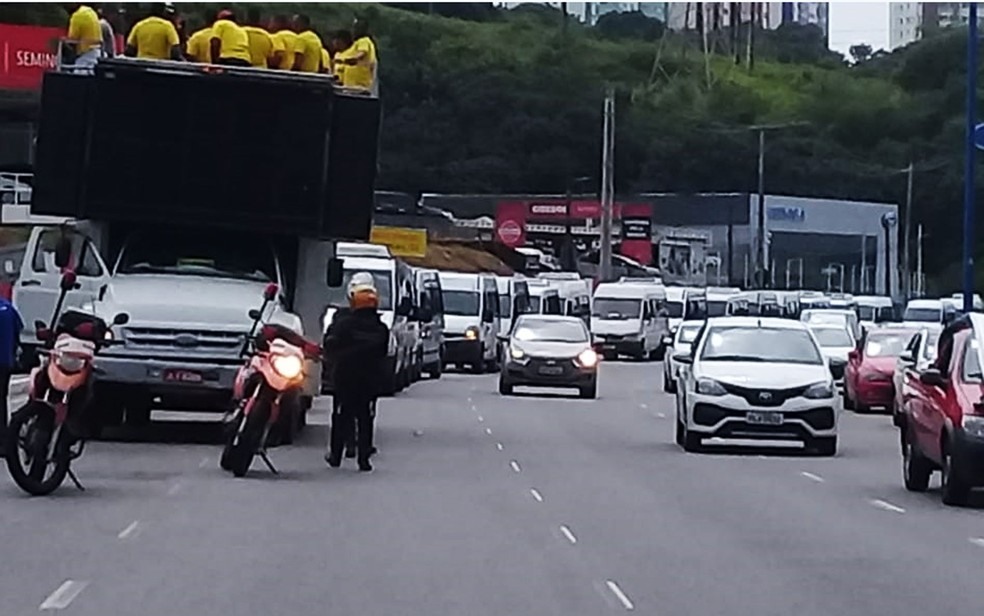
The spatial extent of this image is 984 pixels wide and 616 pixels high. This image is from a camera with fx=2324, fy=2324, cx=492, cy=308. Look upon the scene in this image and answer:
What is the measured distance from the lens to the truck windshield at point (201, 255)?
1015 inches

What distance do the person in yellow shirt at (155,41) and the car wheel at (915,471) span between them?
961 cm

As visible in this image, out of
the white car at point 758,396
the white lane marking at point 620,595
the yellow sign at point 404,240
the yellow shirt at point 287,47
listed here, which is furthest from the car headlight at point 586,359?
the yellow sign at point 404,240

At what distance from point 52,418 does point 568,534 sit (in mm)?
4393

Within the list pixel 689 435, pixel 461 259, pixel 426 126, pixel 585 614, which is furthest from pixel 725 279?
pixel 585 614

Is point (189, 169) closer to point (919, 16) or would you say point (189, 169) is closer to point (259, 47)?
point (259, 47)

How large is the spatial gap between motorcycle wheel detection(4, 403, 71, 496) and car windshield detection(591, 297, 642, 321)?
53.7 meters

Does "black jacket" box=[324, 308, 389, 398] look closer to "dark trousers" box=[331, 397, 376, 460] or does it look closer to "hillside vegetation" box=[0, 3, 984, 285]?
"dark trousers" box=[331, 397, 376, 460]

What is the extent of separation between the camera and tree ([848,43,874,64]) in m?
155

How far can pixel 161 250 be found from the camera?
25938 millimetres

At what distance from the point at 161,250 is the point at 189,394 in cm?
233

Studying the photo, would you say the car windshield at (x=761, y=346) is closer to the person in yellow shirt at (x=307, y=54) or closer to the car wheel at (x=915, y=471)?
the car wheel at (x=915, y=471)

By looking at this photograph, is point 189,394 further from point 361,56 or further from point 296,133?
point 361,56

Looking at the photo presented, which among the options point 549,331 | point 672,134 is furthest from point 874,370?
point 672,134

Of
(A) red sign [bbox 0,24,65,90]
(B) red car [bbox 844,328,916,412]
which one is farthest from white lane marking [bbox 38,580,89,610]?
(A) red sign [bbox 0,24,65,90]
